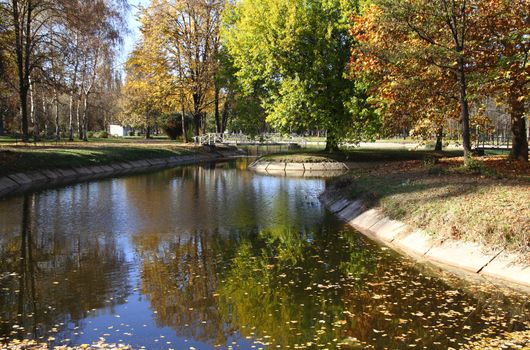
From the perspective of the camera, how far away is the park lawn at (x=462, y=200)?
12023 mm

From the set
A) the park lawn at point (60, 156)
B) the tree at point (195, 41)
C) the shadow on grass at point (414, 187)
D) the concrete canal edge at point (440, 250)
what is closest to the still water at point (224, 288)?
the concrete canal edge at point (440, 250)

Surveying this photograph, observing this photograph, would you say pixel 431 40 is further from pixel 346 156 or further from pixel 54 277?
pixel 346 156

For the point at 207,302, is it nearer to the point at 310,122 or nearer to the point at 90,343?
the point at 90,343

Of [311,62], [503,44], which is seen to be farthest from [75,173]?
[503,44]

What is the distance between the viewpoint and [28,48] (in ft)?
125

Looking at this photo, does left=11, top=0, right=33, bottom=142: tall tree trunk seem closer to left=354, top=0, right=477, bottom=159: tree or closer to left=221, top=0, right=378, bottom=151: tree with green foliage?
left=221, top=0, right=378, bottom=151: tree with green foliage

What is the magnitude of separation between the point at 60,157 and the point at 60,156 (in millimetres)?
151

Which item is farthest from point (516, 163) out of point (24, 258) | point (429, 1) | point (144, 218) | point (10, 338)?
point (10, 338)

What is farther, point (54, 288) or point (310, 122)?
point (310, 122)

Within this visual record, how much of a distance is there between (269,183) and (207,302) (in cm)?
2201

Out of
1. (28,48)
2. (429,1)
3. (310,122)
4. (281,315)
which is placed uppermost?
(28,48)

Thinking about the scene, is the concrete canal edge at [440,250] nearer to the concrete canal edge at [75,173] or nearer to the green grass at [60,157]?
the concrete canal edge at [75,173]

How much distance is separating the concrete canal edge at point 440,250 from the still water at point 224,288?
2.02 ft

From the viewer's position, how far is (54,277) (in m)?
11.5
